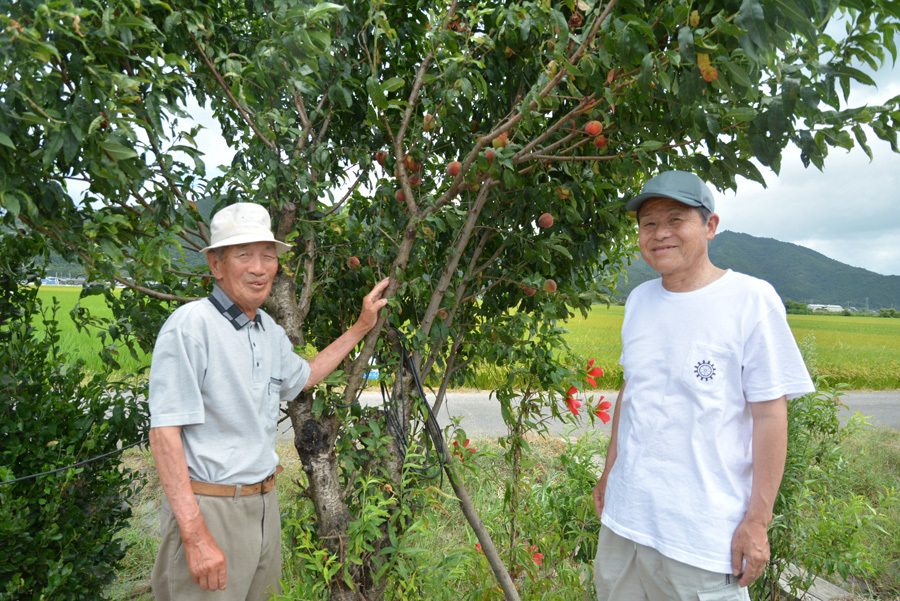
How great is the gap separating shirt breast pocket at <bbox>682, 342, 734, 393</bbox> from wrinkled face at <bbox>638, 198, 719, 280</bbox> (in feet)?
0.80

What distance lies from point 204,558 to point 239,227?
0.95m

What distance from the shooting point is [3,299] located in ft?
8.04

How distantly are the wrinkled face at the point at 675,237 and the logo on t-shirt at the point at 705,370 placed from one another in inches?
11.3

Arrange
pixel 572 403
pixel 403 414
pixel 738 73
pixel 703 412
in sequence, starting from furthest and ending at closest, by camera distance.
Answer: pixel 572 403 → pixel 403 414 → pixel 703 412 → pixel 738 73

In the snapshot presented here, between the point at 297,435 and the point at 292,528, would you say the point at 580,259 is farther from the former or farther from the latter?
the point at 292,528

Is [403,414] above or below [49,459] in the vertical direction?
above

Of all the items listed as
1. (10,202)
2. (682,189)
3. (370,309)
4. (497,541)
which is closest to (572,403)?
(497,541)

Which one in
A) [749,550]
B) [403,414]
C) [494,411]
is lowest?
[494,411]

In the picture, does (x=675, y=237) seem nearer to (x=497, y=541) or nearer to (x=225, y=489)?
(x=225, y=489)

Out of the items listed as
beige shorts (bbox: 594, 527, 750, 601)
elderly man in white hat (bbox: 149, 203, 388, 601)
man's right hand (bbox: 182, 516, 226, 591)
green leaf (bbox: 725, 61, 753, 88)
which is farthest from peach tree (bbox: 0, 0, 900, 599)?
beige shorts (bbox: 594, 527, 750, 601)

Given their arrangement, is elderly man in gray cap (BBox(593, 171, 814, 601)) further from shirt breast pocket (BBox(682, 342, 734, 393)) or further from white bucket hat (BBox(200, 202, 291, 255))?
white bucket hat (BBox(200, 202, 291, 255))

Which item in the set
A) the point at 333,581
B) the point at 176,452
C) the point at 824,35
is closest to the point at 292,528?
the point at 333,581

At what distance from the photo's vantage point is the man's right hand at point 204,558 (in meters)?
1.50

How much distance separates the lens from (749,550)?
139 centimetres
